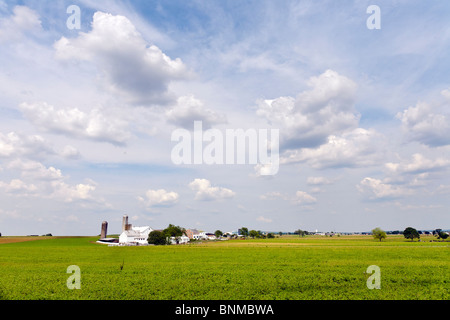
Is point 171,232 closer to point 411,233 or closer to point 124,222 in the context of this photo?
point 124,222

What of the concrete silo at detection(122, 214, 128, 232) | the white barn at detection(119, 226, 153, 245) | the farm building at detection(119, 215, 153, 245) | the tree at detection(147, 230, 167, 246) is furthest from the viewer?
the concrete silo at detection(122, 214, 128, 232)

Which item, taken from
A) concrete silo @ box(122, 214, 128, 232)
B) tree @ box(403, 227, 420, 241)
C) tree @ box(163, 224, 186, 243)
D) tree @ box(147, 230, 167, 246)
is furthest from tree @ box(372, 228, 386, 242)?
concrete silo @ box(122, 214, 128, 232)

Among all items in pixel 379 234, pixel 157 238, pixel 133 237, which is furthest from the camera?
pixel 133 237

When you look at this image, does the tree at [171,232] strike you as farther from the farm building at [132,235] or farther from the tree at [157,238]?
the farm building at [132,235]

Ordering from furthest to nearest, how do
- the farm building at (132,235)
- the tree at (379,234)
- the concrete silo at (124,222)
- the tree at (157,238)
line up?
the concrete silo at (124,222)
the tree at (379,234)
the farm building at (132,235)
the tree at (157,238)

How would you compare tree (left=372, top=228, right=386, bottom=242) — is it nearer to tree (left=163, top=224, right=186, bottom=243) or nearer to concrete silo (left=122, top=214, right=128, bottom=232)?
tree (left=163, top=224, right=186, bottom=243)

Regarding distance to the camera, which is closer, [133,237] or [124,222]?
[133,237]

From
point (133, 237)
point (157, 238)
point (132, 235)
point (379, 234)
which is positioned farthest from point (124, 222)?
point (379, 234)

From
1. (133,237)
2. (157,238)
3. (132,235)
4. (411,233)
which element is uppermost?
(157,238)

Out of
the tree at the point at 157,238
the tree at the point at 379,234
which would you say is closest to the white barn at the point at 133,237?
the tree at the point at 157,238

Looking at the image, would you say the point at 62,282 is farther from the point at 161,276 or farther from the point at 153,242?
the point at 153,242

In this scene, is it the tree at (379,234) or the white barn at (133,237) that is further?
the tree at (379,234)

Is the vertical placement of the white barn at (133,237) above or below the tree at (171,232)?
below
